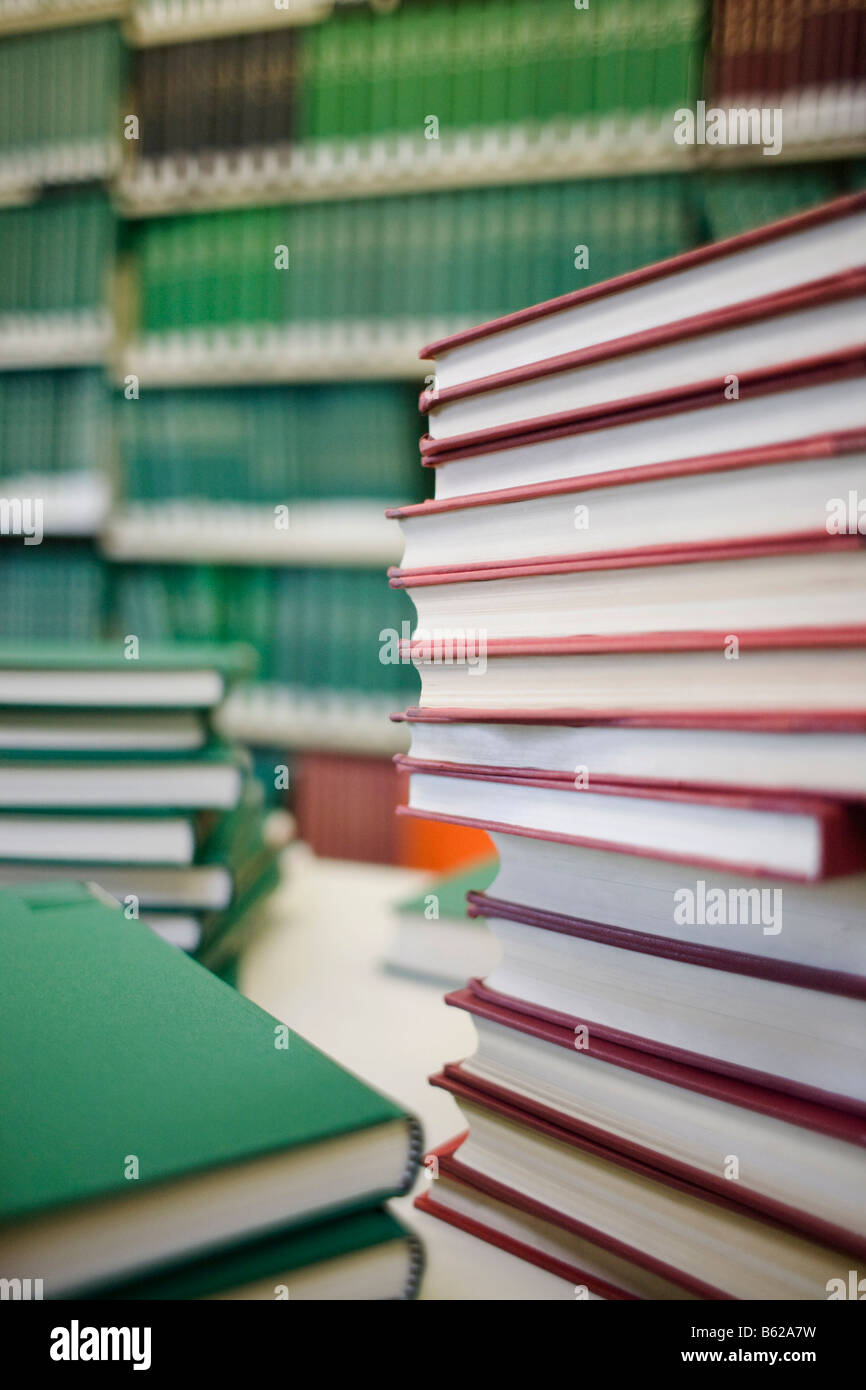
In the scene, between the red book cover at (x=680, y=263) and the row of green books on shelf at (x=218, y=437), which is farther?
the row of green books on shelf at (x=218, y=437)

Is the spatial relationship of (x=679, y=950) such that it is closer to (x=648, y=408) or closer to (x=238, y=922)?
(x=648, y=408)

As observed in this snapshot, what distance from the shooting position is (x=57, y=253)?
172 cm

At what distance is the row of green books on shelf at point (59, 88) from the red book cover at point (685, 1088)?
5.97 ft

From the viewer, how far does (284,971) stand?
0.74 metres

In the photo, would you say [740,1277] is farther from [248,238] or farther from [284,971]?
[248,238]

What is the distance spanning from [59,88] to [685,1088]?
2.00 m

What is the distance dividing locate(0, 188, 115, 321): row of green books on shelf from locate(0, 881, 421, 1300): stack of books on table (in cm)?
166

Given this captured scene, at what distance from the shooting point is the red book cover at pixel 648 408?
292 millimetres

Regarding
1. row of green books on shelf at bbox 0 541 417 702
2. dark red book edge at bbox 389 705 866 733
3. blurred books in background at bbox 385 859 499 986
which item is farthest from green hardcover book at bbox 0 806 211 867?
row of green books on shelf at bbox 0 541 417 702

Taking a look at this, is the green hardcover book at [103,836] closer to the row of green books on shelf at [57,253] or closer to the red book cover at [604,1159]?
the red book cover at [604,1159]

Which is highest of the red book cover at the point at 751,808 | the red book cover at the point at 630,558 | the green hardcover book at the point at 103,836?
the red book cover at the point at 630,558

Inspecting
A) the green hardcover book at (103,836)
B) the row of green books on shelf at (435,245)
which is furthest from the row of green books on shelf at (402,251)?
the green hardcover book at (103,836)

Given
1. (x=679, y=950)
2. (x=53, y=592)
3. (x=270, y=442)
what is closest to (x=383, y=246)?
(x=270, y=442)
